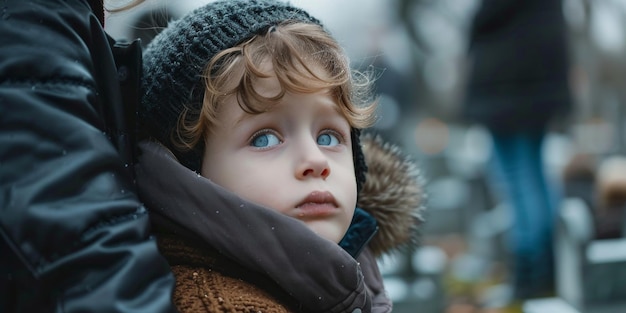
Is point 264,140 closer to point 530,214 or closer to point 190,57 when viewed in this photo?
point 190,57

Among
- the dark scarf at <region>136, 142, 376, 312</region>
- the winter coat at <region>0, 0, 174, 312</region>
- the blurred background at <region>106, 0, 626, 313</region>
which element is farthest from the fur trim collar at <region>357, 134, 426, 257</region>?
the winter coat at <region>0, 0, 174, 312</region>

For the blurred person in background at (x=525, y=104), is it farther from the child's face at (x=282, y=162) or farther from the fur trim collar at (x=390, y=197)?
the child's face at (x=282, y=162)

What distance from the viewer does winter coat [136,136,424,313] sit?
53.6 inches

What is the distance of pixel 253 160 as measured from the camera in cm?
145

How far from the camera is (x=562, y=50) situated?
3.86 m

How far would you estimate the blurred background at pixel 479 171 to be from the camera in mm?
3586

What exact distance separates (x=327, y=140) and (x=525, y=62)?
2539 mm

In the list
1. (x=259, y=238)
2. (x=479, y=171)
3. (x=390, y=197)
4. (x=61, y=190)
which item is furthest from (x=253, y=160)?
(x=479, y=171)

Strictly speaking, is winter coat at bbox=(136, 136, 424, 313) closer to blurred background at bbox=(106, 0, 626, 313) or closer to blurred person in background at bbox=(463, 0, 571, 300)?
blurred background at bbox=(106, 0, 626, 313)

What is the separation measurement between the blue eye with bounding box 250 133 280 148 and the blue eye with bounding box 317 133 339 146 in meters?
0.10

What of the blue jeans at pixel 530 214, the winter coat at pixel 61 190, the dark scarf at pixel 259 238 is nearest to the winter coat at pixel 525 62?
the blue jeans at pixel 530 214

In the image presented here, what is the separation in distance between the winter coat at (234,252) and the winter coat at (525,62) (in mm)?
2579

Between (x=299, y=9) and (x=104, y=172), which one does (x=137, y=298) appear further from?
(x=299, y=9)

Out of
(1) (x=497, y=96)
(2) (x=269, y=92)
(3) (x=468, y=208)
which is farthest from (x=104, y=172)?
(3) (x=468, y=208)
